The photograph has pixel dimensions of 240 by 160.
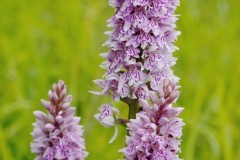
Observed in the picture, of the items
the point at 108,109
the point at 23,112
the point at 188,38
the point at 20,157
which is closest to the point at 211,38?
the point at 188,38

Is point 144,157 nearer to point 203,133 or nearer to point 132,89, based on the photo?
point 132,89

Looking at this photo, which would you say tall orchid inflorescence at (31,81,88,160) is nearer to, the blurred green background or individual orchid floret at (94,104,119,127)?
individual orchid floret at (94,104,119,127)

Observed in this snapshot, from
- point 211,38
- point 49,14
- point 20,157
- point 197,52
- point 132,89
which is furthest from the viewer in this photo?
point 49,14

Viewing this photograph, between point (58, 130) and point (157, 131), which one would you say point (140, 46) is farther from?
point (58, 130)

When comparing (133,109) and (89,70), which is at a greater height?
(89,70)

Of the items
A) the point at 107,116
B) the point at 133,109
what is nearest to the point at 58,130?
the point at 107,116

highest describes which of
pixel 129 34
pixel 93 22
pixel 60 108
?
pixel 93 22

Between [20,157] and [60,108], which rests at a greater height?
[20,157]
